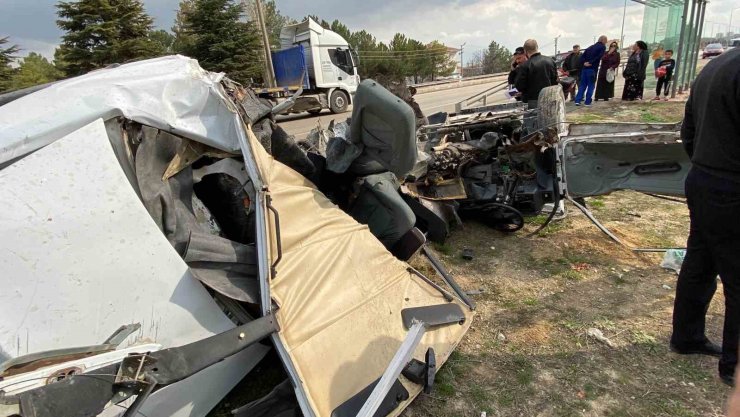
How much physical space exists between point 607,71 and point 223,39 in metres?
19.0

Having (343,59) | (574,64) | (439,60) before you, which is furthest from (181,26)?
(574,64)

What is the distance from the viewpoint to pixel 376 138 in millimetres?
3066

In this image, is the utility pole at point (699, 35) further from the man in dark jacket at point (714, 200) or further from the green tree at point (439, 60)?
the green tree at point (439, 60)

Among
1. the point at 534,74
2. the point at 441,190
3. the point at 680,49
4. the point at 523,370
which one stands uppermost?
the point at 680,49

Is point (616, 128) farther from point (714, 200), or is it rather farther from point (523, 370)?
point (523, 370)

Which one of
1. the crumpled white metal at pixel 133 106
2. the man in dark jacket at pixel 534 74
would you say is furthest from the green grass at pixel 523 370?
the man in dark jacket at pixel 534 74

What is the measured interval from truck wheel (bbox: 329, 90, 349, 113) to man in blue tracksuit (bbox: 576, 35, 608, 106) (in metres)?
8.67

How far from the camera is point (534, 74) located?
6.32 metres

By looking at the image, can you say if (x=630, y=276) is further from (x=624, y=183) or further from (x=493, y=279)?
(x=493, y=279)

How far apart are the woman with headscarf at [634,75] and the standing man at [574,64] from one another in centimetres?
118

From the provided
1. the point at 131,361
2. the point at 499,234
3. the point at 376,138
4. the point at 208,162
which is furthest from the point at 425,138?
the point at 131,361

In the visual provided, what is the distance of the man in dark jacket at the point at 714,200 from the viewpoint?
192 cm

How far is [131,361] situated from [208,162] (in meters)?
1.45

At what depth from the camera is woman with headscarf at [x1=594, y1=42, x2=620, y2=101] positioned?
10.3 meters
